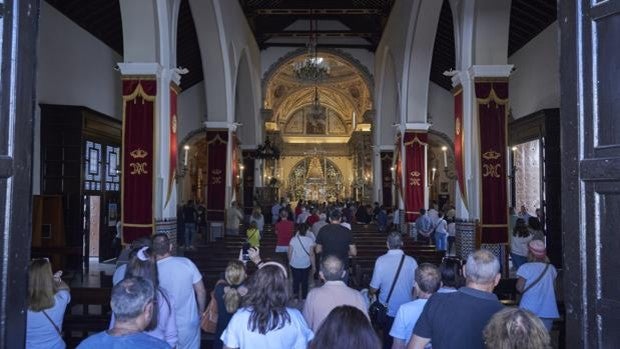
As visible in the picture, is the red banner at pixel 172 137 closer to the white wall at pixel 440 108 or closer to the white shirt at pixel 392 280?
the white shirt at pixel 392 280

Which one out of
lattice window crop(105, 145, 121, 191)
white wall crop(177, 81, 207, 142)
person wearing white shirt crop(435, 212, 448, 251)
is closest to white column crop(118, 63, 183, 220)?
lattice window crop(105, 145, 121, 191)

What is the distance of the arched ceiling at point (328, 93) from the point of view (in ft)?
109

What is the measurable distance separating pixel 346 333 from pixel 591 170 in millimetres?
1346

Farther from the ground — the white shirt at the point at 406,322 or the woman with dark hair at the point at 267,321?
the woman with dark hair at the point at 267,321

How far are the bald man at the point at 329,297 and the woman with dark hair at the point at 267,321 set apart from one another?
64 cm

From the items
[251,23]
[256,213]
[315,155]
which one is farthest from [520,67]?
[315,155]

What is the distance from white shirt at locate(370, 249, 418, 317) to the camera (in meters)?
4.72

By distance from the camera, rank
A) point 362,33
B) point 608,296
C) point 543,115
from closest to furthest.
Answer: point 608,296
point 543,115
point 362,33

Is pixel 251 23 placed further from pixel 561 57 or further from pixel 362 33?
pixel 561 57

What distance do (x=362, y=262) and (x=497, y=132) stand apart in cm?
321

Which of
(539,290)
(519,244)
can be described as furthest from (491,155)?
(539,290)

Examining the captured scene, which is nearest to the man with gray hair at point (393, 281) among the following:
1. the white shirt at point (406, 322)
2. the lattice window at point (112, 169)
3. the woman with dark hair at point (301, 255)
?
the white shirt at point (406, 322)

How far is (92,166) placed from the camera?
1283cm

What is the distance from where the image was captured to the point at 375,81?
75.5ft
